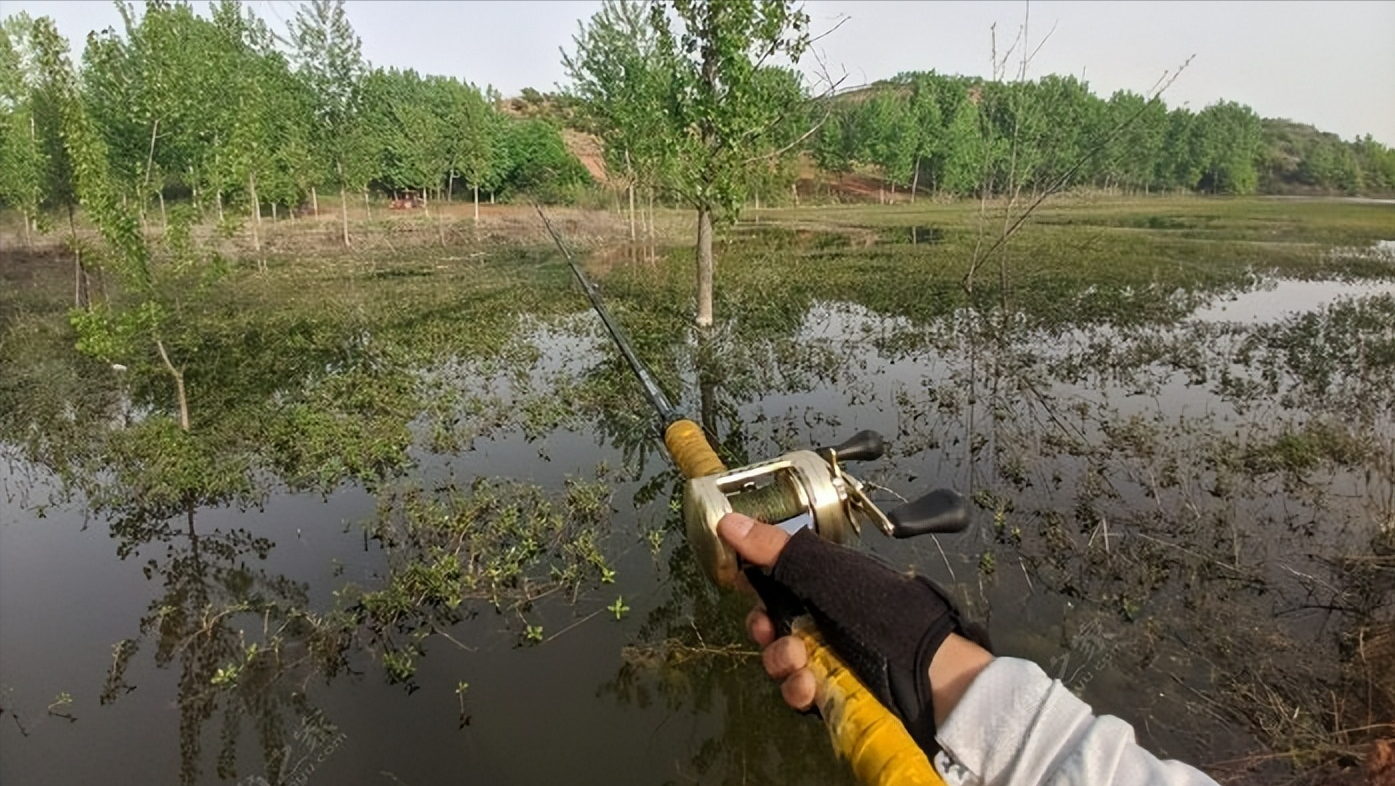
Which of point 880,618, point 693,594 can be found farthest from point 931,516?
point 693,594

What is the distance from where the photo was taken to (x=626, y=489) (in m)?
7.75

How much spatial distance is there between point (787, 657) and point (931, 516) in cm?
40

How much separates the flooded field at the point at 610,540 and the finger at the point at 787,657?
3321mm

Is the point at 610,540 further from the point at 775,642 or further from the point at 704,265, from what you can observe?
the point at 704,265

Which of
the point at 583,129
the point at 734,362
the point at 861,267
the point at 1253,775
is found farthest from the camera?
the point at 583,129

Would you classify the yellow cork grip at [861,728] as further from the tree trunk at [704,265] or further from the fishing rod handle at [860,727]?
the tree trunk at [704,265]

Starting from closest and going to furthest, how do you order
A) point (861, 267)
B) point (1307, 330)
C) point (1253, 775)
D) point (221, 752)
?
point (1253, 775), point (221, 752), point (1307, 330), point (861, 267)

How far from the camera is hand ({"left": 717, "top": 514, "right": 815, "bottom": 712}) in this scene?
4.44 feet

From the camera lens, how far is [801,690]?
1.35 meters

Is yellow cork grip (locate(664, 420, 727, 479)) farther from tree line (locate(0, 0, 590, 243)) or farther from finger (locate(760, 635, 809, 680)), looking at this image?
tree line (locate(0, 0, 590, 243))

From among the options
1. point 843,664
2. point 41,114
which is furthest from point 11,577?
point 41,114

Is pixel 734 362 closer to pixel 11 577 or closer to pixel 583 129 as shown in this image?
pixel 11 577

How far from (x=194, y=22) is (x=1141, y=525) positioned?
101ft

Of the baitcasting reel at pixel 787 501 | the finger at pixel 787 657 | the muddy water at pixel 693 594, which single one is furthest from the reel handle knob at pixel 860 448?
the muddy water at pixel 693 594
